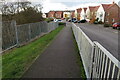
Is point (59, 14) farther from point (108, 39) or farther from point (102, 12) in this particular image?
point (108, 39)

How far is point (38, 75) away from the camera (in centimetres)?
409

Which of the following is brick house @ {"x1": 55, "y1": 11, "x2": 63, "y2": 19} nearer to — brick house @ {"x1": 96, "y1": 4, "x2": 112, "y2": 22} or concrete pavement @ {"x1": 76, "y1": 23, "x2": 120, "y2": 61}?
brick house @ {"x1": 96, "y1": 4, "x2": 112, "y2": 22}

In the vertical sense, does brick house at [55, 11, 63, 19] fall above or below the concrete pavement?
above

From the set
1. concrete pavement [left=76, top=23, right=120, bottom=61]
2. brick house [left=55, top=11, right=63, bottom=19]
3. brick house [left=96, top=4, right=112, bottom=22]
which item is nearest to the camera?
concrete pavement [left=76, top=23, right=120, bottom=61]

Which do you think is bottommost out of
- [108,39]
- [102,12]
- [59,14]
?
[108,39]

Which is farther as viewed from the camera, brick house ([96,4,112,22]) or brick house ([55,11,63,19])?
brick house ([55,11,63,19])

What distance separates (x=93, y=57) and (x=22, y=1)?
16.6m

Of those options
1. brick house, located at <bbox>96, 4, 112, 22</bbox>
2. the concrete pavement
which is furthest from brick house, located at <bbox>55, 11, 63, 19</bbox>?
the concrete pavement

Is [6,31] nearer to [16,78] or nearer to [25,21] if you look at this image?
[16,78]

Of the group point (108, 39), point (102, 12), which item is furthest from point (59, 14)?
point (108, 39)

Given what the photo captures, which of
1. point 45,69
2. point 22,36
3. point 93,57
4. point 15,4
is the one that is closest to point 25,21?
point 15,4

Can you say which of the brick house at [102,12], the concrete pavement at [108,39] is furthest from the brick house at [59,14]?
the concrete pavement at [108,39]

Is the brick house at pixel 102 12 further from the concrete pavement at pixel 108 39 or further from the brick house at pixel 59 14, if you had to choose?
the brick house at pixel 59 14

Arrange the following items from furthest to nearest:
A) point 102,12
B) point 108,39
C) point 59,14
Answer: point 59,14, point 102,12, point 108,39
